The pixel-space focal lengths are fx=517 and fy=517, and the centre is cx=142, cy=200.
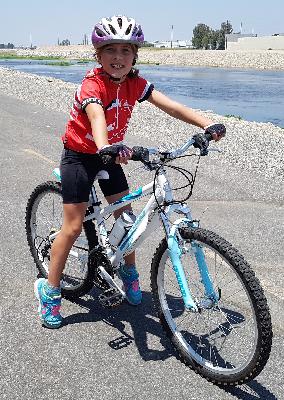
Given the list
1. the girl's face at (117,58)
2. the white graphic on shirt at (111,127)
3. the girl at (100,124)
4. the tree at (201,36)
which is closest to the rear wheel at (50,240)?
the girl at (100,124)

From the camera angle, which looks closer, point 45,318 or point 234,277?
point 234,277

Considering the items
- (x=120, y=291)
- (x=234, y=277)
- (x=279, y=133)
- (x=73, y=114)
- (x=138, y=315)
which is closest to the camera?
(x=234, y=277)

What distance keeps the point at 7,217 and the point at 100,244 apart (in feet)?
9.86

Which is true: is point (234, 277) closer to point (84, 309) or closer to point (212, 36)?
point (84, 309)

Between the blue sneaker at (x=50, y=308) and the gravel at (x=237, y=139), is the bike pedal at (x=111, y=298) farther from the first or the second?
the gravel at (x=237, y=139)

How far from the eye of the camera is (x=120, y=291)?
3918 millimetres

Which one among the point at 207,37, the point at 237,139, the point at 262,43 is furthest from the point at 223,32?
the point at 237,139

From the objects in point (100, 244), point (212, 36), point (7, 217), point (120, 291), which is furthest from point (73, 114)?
point (212, 36)

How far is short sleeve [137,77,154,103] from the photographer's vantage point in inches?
144

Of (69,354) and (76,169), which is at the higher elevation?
(76,169)

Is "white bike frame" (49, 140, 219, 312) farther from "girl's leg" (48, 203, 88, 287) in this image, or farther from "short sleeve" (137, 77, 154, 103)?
"short sleeve" (137, 77, 154, 103)

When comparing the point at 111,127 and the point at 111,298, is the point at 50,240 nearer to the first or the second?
the point at 111,298

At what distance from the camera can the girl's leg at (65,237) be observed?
12.2ft

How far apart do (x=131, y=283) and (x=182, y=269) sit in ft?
3.26
